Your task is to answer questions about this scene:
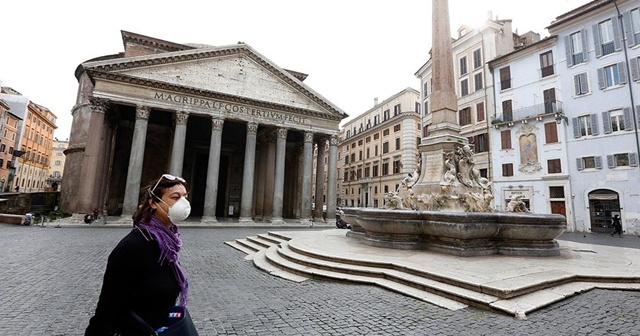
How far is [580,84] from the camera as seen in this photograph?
20469 millimetres

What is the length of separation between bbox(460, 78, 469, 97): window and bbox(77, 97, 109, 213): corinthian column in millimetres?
27842

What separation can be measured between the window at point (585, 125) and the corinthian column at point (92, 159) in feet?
102

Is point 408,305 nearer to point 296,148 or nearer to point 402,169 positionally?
point 296,148

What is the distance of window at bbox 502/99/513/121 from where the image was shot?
924 inches

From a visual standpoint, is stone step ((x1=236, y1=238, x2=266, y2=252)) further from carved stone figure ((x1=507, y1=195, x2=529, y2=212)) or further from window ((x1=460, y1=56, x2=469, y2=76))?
window ((x1=460, y1=56, x2=469, y2=76))

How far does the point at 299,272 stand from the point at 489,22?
90.7 feet

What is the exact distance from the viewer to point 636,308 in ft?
14.2

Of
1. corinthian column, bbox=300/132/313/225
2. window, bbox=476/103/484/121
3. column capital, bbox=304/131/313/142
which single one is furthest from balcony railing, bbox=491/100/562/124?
corinthian column, bbox=300/132/313/225

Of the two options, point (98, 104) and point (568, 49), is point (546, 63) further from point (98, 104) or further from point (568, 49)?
point (98, 104)

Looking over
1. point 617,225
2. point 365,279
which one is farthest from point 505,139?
point 365,279

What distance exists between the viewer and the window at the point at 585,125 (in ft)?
64.4

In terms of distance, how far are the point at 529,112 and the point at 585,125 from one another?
3.40m

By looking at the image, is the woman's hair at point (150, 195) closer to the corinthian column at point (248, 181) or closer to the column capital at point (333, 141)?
the corinthian column at point (248, 181)

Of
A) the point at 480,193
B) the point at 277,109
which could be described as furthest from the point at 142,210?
the point at 277,109
